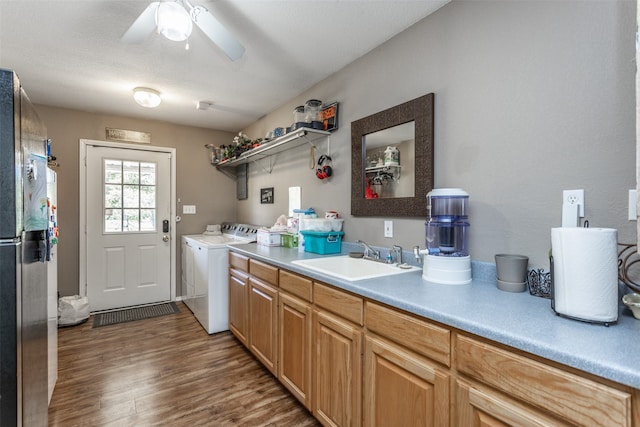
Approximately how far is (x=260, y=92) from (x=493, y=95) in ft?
7.02

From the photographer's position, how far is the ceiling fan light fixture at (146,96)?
2.79m

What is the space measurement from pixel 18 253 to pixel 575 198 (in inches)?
81.6

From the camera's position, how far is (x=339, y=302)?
4.87ft

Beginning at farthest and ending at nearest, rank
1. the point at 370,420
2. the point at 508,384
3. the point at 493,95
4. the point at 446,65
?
1. the point at 446,65
2. the point at 493,95
3. the point at 370,420
4. the point at 508,384

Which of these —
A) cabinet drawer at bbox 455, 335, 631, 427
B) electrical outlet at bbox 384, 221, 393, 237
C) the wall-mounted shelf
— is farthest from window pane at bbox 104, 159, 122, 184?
cabinet drawer at bbox 455, 335, 631, 427

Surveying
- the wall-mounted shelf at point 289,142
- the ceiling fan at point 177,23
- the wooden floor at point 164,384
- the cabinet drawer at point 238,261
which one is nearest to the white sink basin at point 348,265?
the cabinet drawer at point 238,261

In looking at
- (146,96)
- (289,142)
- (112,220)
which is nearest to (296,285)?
(289,142)

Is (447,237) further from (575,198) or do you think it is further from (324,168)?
(324,168)

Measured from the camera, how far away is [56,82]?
2691 mm

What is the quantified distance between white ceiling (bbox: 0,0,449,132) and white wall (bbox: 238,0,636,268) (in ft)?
0.97

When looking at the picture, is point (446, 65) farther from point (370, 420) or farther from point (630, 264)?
point (370, 420)

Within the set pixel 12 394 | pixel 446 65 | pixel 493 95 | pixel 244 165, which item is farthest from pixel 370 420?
pixel 244 165

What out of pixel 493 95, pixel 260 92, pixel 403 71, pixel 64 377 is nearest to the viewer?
pixel 493 95

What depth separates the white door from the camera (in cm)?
354
